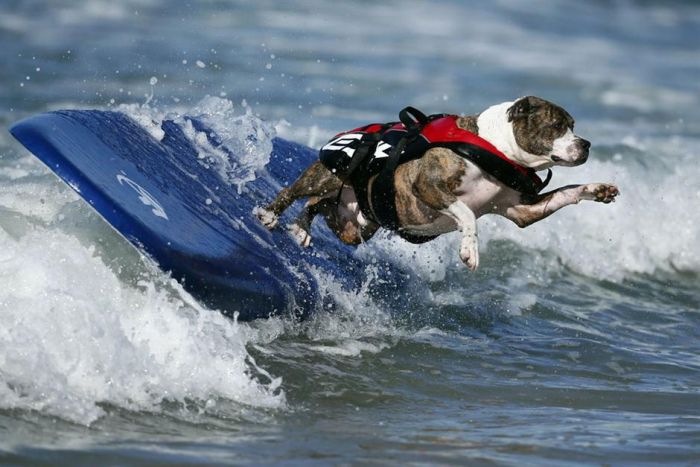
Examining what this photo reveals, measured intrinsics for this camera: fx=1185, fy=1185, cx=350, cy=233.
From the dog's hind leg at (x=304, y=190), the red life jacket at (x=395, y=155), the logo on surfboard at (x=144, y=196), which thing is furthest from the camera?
the dog's hind leg at (x=304, y=190)

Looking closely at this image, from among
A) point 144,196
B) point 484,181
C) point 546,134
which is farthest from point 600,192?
point 144,196

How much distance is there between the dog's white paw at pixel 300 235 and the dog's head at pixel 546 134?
1370mm

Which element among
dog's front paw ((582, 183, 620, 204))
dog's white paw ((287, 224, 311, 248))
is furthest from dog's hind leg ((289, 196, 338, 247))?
dog's front paw ((582, 183, 620, 204))

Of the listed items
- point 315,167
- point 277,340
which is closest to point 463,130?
point 315,167

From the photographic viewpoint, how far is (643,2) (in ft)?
80.7

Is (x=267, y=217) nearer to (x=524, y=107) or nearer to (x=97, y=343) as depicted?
(x=524, y=107)

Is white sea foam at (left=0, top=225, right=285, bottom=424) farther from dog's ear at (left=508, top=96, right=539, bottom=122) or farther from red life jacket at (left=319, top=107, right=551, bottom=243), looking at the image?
dog's ear at (left=508, top=96, right=539, bottom=122)

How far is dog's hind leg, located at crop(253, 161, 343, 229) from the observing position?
6.01 m

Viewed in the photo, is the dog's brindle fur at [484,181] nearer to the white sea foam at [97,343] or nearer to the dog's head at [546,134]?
the dog's head at [546,134]

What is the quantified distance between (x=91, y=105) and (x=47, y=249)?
7.69 m

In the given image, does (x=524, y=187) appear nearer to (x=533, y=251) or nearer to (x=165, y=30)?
(x=533, y=251)

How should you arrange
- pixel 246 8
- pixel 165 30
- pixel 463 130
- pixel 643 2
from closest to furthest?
1. pixel 463 130
2. pixel 165 30
3. pixel 246 8
4. pixel 643 2

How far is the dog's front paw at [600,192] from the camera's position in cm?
547

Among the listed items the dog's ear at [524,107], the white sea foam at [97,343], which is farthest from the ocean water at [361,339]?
the dog's ear at [524,107]
